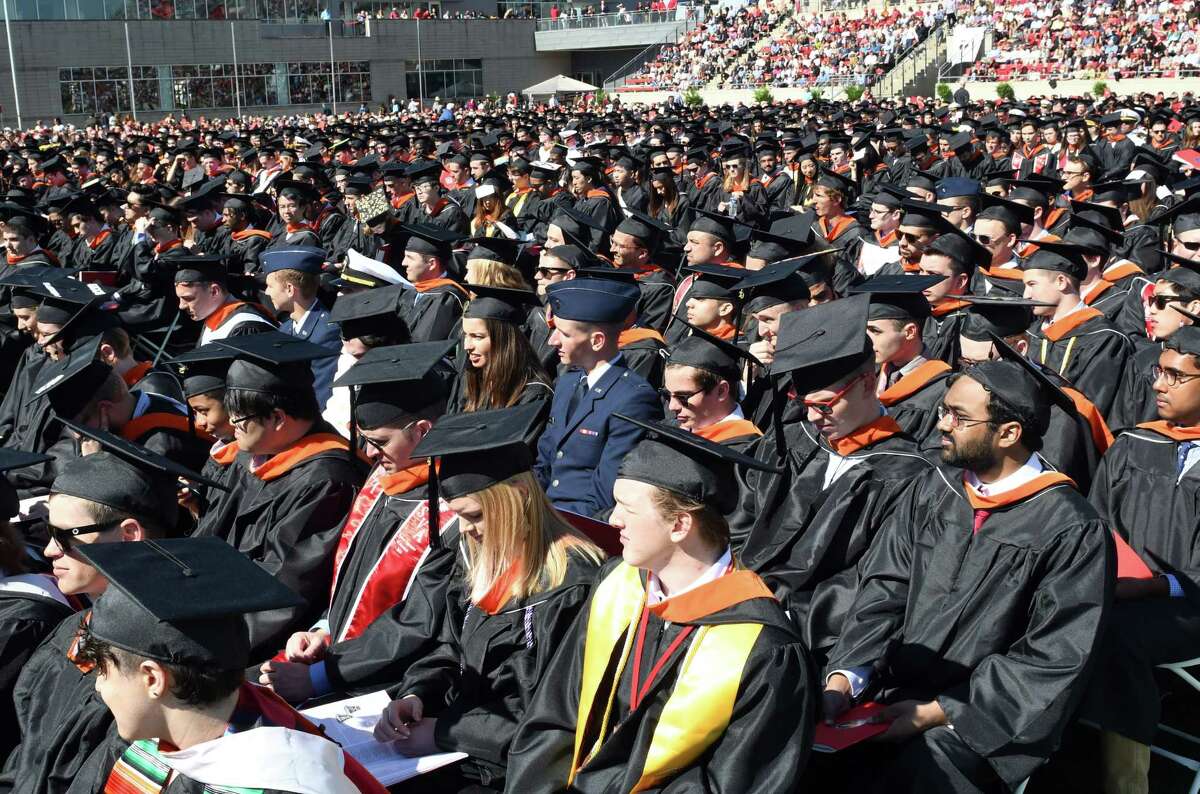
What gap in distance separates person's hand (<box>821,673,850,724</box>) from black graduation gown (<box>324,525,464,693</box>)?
121 centimetres

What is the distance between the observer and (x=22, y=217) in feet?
35.2

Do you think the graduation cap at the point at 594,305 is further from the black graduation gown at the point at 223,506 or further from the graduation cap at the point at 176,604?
the graduation cap at the point at 176,604

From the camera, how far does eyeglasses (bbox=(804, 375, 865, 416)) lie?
4.45 m

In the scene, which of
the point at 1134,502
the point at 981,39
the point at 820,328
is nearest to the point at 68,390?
the point at 820,328

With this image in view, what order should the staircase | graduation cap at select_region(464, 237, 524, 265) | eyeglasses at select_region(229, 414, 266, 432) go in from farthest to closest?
the staircase < graduation cap at select_region(464, 237, 524, 265) < eyeglasses at select_region(229, 414, 266, 432)

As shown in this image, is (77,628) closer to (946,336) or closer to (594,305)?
(594,305)

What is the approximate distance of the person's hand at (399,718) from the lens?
11.9ft

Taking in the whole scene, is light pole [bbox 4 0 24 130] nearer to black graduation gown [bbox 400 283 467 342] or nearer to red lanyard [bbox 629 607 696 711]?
black graduation gown [bbox 400 283 467 342]

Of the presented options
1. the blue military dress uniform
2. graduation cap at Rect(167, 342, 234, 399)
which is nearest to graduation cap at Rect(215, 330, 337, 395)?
graduation cap at Rect(167, 342, 234, 399)

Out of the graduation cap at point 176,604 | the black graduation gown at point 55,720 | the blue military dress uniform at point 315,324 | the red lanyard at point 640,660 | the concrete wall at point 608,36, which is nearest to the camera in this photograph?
the graduation cap at point 176,604

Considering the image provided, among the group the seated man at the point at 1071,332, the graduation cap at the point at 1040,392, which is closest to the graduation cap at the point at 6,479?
the graduation cap at the point at 1040,392

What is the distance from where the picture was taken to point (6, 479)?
4.23 metres

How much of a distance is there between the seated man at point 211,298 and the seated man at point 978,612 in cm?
491

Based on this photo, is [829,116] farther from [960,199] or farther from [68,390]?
[68,390]
